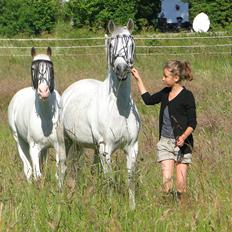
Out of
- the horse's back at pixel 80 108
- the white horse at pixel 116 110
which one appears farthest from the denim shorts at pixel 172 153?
the horse's back at pixel 80 108

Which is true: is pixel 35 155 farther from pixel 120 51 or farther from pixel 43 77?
pixel 120 51

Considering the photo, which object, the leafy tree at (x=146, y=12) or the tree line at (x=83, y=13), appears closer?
the tree line at (x=83, y=13)

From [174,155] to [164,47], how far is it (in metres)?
20.4

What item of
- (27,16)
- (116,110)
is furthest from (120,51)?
(27,16)

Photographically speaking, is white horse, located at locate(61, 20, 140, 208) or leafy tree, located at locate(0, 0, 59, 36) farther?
leafy tree, located at locate(0, 0, 59, 36)

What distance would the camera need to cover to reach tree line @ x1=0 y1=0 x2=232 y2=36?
39.6m

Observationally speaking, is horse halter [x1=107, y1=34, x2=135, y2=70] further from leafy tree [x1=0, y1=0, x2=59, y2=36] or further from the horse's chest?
leafy tree [x1=0, y1=0, x2=59, y2=36]

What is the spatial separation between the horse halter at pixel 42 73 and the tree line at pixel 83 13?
2973 cm

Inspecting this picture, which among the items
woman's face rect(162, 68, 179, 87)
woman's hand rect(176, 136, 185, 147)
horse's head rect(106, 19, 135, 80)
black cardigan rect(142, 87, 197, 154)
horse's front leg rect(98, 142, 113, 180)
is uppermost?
horse's head rect(106, 19, 135, 80)

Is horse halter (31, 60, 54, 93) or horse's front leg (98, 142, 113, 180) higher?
horse halter (31, 60, 54, 93)

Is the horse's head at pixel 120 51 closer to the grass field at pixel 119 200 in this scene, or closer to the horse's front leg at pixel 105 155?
the horse's front leg at pixel 105 155

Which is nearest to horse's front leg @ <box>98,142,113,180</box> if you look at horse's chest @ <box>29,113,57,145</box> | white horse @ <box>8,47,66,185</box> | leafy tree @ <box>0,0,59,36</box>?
white horse @ <box>8,47,66,185</box>

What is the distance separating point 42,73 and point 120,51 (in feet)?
6.32

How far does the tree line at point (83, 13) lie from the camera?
39594mm
